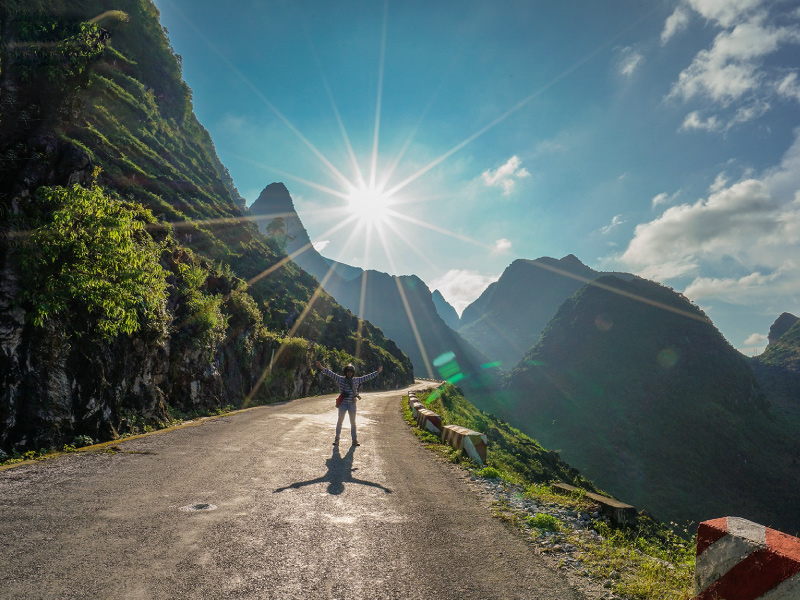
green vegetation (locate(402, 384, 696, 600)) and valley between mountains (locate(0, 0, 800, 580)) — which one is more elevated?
valley between mountains (locate(0, 0, 800, 580))

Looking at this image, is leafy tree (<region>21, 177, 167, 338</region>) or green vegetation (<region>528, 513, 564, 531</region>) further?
leafy tree (<region>21, 177, 167, 338</region>)

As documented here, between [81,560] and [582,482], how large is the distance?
120ft

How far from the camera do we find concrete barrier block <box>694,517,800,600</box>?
2.58 m

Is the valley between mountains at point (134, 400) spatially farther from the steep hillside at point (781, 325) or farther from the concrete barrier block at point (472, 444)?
the steep hillside at point (781, 325)

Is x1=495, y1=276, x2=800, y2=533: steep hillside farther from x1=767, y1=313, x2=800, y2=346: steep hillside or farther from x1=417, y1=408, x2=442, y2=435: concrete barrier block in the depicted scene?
x1=767, y1=313, x2=800, y2=346: steep hillside

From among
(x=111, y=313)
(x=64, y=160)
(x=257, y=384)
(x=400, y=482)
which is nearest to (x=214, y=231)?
(x=257, y=384)

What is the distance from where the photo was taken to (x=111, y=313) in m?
8.85

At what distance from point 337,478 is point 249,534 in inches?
115

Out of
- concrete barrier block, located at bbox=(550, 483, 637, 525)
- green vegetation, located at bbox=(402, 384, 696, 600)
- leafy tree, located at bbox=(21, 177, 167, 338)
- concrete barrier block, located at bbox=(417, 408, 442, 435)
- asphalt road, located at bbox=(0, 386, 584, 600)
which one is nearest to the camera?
asphalt road, located at bbox=(0, 386, 584, 600)

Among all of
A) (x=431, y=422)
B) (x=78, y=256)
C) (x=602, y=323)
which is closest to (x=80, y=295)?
(x=78, y=256)

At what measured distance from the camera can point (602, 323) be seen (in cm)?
13688

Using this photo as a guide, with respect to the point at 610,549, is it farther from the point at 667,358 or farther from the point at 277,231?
the point at 667,358

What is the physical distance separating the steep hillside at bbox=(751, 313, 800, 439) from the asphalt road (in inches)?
5623

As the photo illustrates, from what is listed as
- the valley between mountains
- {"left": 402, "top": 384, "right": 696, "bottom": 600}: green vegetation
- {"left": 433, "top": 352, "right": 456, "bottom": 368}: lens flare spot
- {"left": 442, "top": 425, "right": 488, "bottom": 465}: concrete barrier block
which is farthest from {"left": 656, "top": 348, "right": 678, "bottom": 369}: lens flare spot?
{"left": 402, "top": 384, "right": 696, "bottom": 600}: green vegetation
